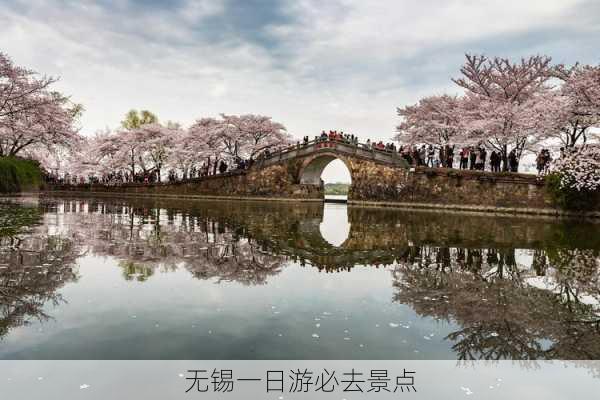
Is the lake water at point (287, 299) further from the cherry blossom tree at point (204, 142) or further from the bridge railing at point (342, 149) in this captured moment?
the cherry blossom tree at point (204, 142)

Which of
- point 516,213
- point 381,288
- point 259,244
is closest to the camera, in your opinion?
point 381,288

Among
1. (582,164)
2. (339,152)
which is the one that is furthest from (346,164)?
(582,164)

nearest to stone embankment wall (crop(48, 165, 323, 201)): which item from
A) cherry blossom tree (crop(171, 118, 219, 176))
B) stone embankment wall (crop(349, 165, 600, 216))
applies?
cherry blossom tree (crop(171, 118, 219, 176))

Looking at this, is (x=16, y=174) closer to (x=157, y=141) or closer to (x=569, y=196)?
(x=157, y=141)

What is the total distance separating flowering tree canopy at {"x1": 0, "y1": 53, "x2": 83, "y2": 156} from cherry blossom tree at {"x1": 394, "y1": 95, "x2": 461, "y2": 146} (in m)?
27.8

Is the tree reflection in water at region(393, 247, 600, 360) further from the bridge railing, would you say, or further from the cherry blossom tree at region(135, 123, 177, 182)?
the cherry blossom tree at region(135, 123, 177, 182)

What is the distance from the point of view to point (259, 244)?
11867 millimetres

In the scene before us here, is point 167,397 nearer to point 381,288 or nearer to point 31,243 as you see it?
point 381,288

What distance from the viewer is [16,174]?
24328 millimetres

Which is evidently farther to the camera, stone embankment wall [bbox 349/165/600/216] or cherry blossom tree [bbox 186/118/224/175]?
cherry blossom tree [bbox 186/118/224/175]

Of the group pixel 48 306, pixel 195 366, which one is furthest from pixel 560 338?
pixel 48 306

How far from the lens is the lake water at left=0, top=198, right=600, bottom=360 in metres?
4.81

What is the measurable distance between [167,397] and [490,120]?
3107cm

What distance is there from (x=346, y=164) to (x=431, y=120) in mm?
9073
